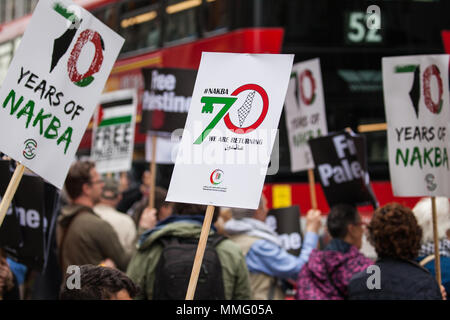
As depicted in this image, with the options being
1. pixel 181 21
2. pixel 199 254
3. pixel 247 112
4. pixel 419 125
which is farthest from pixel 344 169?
pixel 181 21

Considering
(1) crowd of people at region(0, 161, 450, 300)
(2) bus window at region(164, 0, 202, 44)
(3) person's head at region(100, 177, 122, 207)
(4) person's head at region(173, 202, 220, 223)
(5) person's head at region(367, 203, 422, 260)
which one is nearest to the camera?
(1) crowd of people at region(0, 161, 450, 300)

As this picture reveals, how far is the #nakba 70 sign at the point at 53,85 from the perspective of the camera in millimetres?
3725

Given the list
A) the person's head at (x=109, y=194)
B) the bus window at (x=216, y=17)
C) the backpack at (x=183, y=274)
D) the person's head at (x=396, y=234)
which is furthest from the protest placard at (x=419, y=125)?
the bus window at (x=216, y=17)

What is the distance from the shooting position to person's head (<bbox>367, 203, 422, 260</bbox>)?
4.13 m

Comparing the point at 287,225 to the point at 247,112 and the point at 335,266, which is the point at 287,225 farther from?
the point at 247,112

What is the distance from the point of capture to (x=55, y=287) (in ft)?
20.6

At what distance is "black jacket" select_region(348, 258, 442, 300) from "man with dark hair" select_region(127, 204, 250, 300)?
775 millimetres

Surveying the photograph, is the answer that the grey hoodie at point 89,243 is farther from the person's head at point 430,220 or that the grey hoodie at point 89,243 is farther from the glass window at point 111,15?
the glass window at point 111,15

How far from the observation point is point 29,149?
376 centimetres

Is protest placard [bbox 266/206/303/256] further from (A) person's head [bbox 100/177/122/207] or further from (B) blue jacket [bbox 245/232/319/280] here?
(A) person's head [bbox 100/177/122/207]

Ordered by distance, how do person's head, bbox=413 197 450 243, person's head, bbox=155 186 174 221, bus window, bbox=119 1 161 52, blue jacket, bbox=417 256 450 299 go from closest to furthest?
blue jacket, bbox=417 256 450 299
person's head, bbox=413 197 450 243
person's head, bbox=155 186 174 221
bus window, bbox=119 1 161 52

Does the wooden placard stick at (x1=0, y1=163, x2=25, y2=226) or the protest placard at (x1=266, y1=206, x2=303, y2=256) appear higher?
the protest placard at (x1=266, y1=206, x2=303, y2=256)

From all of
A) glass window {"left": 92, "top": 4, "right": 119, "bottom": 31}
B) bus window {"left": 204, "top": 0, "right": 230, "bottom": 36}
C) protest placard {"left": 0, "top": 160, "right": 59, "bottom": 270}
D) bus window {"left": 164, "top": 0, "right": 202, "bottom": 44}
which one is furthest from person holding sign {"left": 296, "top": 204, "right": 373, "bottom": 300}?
glass window {"left": 92, "top": 4, "right": 119, "bottom": 31}
